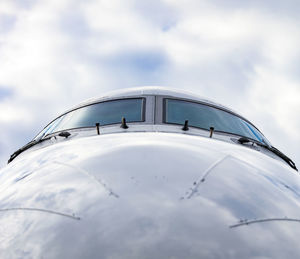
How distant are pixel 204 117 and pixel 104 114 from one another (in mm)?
1475

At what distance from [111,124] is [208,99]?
7.45 ft

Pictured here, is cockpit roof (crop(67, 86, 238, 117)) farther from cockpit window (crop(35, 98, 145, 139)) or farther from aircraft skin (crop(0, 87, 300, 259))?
aircraft skin (crop(0, 87, 300, 259))

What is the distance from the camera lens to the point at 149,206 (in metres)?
2.29

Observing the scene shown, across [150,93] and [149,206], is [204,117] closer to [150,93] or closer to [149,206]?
[150,93]

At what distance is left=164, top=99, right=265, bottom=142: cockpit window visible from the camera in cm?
579

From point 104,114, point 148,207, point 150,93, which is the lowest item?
point 148,207

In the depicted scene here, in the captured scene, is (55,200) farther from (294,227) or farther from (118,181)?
(294,227)

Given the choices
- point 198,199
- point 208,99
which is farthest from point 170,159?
point 208,99

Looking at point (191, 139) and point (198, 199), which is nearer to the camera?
point (198, 199)

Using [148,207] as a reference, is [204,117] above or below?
above

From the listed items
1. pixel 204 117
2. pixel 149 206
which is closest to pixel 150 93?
pixel 204 117

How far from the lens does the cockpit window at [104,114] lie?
582 cm

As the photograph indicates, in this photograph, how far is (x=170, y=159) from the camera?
112 inches

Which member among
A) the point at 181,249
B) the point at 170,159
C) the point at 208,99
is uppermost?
the point at 208,99
